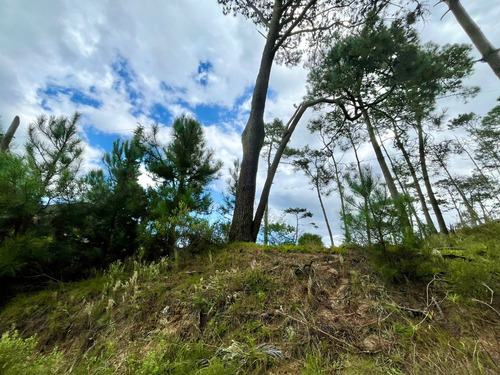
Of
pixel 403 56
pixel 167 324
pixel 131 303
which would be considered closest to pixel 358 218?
pixel 167 324

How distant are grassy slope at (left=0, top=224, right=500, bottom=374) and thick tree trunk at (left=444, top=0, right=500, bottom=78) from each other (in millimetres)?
3704

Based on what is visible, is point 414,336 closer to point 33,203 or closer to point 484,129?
point 33,203

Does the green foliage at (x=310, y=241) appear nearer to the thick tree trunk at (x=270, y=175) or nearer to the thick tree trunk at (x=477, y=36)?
the thick tree trunk at (x=270, y=175)

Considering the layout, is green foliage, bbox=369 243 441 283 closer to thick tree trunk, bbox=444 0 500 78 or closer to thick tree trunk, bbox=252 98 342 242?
thick tree trunk, bbox=252 98 342 242

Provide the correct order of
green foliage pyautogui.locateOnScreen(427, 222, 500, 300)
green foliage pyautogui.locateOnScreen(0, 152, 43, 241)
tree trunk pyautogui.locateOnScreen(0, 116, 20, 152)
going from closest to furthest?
green foliage pyautogui.locateOnScreen(427, 222, 500, 300) → green foliage pyautogui.locateOnScreen(0, 152, 43, 241) → tree trunk pyautogui.locateOnScreen(0, 116, 20, 152)

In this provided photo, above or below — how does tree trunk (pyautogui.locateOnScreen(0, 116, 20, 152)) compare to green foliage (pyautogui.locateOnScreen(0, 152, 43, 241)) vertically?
above

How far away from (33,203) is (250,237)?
3.24 meters

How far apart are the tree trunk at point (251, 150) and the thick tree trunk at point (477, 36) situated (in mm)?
3979

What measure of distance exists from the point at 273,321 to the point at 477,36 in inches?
261

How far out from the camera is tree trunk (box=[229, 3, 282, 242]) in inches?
157

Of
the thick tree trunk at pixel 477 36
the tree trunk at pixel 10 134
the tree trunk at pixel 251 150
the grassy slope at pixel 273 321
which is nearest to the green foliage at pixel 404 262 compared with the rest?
the grassy slope at pixel 273 321

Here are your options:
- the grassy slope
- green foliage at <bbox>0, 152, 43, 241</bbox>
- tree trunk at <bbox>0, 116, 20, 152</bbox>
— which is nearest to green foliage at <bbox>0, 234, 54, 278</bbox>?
green foliage at <bbox>0, 152, 43, 241</bbox>

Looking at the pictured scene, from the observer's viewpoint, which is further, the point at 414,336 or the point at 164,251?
the point at 164,251

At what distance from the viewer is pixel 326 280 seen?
213 centimetres
